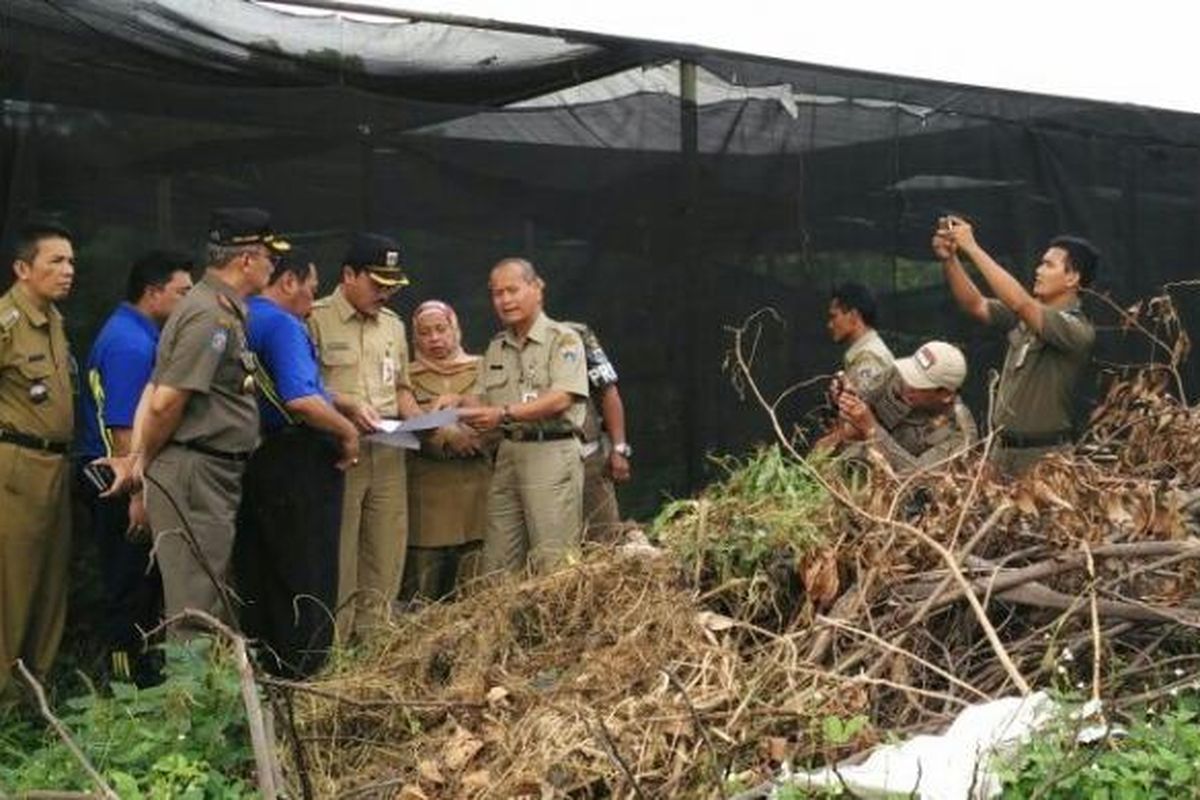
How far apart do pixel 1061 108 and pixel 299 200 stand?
429cm

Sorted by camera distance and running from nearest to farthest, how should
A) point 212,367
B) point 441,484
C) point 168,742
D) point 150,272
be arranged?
point 168,742 < point 212,367 < point 150,272 < point 441,484

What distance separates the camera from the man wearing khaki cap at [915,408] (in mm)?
6449

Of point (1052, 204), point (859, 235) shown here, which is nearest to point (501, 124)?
point (859, 235)

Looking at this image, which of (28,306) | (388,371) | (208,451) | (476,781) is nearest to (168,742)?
(476,781)

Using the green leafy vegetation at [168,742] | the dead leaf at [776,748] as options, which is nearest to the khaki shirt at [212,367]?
the green leafy vegetation at [168,742]

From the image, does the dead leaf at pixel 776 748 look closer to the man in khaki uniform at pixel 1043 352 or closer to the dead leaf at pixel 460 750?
the dead leaf at pixel 460 750

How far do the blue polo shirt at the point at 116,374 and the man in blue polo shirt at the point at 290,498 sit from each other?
16.1 inches

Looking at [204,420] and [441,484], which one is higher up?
[204,420]

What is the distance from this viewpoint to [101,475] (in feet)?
21.1

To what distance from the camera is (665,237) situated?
26.6ft

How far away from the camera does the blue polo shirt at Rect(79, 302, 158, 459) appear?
6500 mm

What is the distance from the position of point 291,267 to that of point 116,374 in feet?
2.46

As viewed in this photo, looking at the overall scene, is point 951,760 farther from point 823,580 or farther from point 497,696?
point 497,696

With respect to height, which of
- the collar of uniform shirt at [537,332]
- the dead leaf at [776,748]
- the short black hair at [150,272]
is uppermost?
the short black hair at [150,272]
